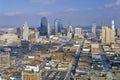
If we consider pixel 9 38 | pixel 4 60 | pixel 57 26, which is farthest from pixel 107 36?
pixel 4 60

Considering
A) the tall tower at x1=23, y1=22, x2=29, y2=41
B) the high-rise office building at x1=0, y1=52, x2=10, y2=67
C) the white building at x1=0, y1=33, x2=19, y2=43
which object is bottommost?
the high-rise office building at x1=0, y1=52, x2=10, y2=67

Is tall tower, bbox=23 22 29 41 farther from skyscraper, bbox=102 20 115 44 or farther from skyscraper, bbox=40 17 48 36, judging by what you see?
skyscraper, bbox=102 20 115 44

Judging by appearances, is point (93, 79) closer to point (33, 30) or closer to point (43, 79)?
point (43, 79)

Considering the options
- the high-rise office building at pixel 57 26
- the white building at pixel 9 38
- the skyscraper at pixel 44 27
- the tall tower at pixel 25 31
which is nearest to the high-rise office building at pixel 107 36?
the tall tower at pixel 25 31

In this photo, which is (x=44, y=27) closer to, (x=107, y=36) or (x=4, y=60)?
(x=107, y=36)

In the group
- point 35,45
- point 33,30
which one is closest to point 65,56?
point 35,45

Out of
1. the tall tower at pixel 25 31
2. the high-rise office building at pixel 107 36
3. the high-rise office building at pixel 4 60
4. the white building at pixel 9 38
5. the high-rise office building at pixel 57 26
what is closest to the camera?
the high-rise office building at pixel 4 60

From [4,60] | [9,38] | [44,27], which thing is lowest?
[4,60]

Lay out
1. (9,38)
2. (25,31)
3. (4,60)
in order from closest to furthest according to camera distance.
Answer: (4,60) → (9,38) → (25,31)

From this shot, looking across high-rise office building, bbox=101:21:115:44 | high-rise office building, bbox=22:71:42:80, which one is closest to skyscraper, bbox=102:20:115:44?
high-rise office building, bbox=101:21:115:44

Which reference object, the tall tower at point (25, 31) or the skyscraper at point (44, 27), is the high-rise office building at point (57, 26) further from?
the tall tower at point (25, 31)

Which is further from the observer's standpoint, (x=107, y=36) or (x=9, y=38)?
(x=9, y=38)
